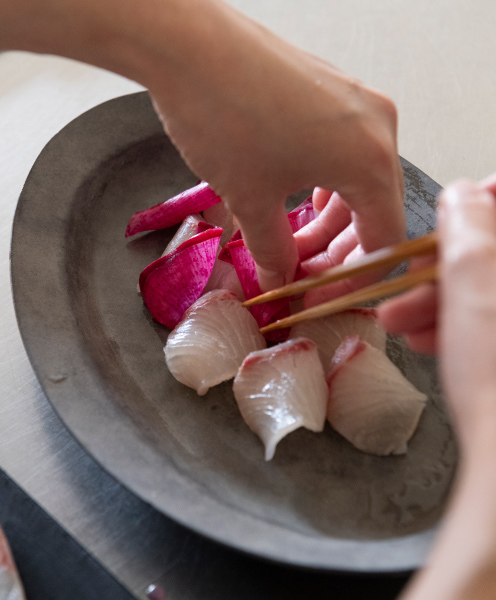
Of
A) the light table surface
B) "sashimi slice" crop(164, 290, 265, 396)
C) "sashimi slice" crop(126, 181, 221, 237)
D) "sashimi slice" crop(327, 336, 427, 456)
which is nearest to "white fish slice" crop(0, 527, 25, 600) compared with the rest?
the light table surface

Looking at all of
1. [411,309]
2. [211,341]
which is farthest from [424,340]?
[211,341]

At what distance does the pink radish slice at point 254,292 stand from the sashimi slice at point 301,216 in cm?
14

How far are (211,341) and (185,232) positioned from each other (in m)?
0.22

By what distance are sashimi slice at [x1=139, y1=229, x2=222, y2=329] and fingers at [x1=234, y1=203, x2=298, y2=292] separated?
11 centimetres

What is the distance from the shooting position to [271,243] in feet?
2.19

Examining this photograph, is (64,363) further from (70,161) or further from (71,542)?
(70,161)

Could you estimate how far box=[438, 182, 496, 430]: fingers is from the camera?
34 centimetres

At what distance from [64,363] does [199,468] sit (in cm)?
21

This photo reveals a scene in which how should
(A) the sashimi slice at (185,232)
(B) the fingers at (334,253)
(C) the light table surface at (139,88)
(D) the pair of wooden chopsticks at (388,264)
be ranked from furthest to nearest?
(A) the sashimi slice at (185,232) → (B) the fingers at (334,253) → (C) the light table surface at (139,88) → (D) the pair of wooden chopsticks at (388,264)

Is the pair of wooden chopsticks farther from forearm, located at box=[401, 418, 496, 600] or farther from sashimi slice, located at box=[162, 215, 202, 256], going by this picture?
sashimi slice, located at box=[162, 215, 202, 256]

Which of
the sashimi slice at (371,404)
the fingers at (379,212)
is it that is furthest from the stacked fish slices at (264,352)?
the fingers at (379,212)

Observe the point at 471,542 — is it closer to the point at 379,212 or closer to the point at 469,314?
the point at 469,314

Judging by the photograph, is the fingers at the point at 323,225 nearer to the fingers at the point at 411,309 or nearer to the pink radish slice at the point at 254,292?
the pink radish slice at the point at 254,292

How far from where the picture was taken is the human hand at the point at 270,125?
534mm
